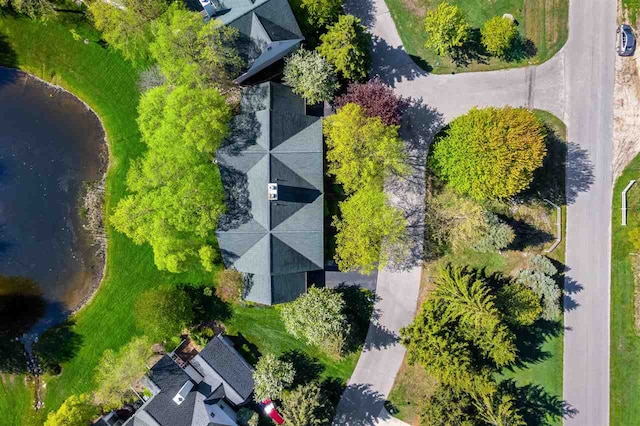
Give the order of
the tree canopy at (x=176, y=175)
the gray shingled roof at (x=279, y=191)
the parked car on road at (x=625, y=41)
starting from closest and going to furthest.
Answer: the tree canopy at (x=176, y=175) → the gray shingled roof at (x=279, y=191) → the parked car on road at (x=625, y=41)

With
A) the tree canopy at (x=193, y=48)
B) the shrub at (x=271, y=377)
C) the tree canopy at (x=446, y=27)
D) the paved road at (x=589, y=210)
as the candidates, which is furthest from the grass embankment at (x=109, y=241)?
the tree canopy at (x=446, y=27)

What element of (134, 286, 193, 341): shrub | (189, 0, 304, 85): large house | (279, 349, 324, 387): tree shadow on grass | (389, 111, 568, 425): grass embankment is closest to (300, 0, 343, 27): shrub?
(189, 0, 304, 85): large house

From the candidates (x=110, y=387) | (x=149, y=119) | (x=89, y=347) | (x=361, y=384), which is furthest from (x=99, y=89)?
(x=361, y=384)

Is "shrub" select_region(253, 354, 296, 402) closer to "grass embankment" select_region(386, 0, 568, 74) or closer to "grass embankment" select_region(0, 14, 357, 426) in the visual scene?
"grass embankment" select_region(0, 14, 357, 426)

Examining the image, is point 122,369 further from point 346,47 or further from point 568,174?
point 568,174

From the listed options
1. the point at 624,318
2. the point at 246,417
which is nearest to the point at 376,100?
the point at 624,318

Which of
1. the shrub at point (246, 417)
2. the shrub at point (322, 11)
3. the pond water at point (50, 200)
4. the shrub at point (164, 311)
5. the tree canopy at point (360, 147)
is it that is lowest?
the shrub at point (246, 417)

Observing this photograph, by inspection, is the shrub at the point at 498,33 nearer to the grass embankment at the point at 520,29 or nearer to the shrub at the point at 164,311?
the grass embankment at the point at 520,29

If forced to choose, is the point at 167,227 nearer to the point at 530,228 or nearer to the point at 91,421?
the point at 91,421

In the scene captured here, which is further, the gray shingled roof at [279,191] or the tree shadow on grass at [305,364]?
the tree shadow on grass at [305,364]
